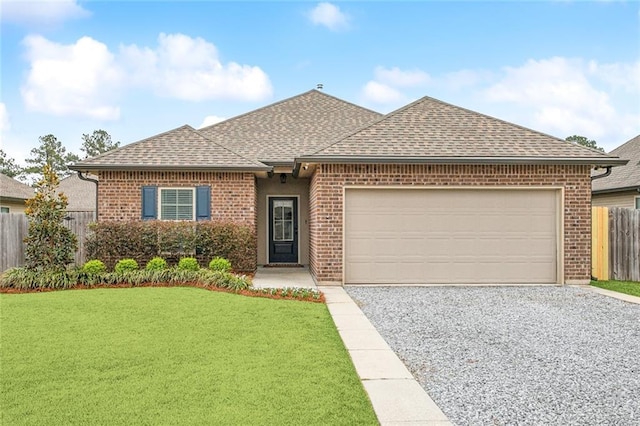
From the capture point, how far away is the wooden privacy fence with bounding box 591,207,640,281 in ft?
36.2

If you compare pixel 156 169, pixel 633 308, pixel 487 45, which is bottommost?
pixel 633 308

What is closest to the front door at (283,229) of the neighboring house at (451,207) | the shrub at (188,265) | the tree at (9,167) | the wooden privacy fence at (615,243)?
the neighboring house at (451,207)

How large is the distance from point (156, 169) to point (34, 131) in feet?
131

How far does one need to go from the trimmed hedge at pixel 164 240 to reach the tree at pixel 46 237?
39.1 inches

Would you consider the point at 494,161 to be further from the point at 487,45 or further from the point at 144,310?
the point at 144,310

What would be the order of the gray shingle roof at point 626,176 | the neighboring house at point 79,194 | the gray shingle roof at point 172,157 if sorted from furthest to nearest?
1. the neighboring house at point 79,194
2. the gray shingle roof at point 626,176
3. the gray shingle roof at point 172,157

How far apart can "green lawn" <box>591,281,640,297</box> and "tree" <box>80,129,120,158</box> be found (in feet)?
156

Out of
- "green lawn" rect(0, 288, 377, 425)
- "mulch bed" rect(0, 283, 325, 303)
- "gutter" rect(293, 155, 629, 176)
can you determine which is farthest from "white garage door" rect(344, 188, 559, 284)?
"green lawn" rect(0, 288, 377, 425)

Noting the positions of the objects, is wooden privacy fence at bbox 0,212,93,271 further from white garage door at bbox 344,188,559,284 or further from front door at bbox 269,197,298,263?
white garage door at bbox 344,188,559,284

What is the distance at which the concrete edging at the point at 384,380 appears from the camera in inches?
129

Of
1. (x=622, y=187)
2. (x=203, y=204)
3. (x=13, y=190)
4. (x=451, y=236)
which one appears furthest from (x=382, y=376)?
(x=13, y=190)

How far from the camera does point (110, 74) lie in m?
18.4

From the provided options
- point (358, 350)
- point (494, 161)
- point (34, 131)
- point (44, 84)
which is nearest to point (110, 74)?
point (44, 84)

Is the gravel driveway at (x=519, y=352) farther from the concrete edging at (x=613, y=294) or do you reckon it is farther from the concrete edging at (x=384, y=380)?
the concrete edging at (x=613, y=294)
